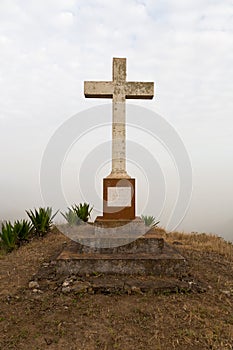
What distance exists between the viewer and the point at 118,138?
23.1 ft

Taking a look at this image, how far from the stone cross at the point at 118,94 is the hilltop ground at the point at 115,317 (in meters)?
3.02

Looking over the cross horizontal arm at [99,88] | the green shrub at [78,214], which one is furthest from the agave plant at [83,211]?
the cross horizontal arm at [99,88]

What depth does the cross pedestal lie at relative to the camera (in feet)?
22.3

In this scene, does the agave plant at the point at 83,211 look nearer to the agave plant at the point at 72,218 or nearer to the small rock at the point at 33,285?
the agave plant at the point at 72,218

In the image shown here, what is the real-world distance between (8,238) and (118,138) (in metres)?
4.39

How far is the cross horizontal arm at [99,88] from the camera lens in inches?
284

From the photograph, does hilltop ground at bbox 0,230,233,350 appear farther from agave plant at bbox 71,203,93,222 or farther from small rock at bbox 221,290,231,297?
agave plant at bbox 71,203,93,222

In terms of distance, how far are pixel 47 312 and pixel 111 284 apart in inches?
42.4

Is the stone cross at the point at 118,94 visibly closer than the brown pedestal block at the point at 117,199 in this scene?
No

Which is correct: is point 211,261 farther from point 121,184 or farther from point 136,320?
point 136,320

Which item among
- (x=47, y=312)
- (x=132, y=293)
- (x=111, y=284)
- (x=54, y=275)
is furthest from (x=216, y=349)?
(x=54, y=275)

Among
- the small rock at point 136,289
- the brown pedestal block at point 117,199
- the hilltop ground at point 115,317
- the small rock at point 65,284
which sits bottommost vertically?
the hilltop ground at point 115,317

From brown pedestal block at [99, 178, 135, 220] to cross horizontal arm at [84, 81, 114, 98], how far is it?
82.1 inches

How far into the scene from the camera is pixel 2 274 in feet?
19.4
